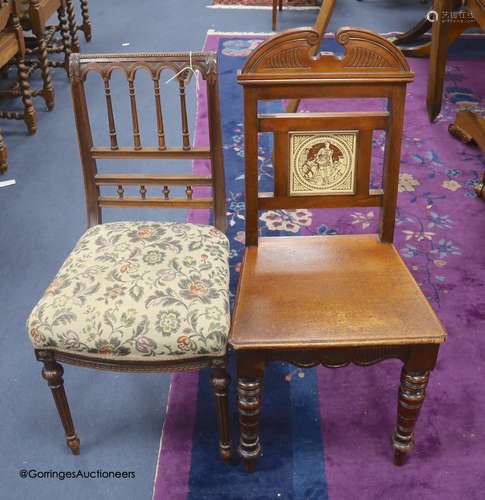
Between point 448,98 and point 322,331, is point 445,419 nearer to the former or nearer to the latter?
point 322,331

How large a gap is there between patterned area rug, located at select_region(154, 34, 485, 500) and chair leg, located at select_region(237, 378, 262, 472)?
62mm

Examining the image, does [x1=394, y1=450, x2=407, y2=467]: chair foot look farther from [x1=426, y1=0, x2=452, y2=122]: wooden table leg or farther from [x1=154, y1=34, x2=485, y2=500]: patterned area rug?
[x1=426, y1=0, x2=452, y2=122]: wooden table leg

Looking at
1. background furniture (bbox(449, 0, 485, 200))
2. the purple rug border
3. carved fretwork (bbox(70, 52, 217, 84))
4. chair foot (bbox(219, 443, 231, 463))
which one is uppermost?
carved fretwork (bbox(70, 52, 217, 84))

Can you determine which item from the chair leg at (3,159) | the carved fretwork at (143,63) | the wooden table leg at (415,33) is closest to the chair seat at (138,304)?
the carved fretwork at (143,63)

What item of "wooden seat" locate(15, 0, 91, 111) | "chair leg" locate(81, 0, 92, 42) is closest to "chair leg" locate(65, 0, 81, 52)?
"wooden seat" locate(15, 0, 91, 111)

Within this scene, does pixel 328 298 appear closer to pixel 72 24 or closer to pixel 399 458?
pixel 399 458

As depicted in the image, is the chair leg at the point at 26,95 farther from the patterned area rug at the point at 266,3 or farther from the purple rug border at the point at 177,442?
the patterned area rug at the point at 266,3

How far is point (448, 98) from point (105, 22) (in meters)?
2.82

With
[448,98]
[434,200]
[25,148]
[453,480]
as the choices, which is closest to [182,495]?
[453,480]

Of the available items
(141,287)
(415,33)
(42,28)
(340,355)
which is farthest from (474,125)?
(42,28)

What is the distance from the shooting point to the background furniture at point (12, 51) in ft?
9.81

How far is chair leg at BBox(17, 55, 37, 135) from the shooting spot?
321cm

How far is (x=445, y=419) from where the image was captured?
178 centimetres

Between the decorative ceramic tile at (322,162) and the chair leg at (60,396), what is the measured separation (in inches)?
28.6
